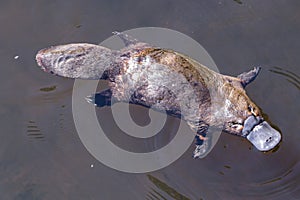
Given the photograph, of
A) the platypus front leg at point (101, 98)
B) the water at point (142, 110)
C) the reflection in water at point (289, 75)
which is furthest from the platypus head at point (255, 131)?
the platypus front leg at point (101, 98)

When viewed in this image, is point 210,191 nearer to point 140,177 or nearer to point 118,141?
point 140,177

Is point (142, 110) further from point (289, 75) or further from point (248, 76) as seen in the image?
point (289, 75)

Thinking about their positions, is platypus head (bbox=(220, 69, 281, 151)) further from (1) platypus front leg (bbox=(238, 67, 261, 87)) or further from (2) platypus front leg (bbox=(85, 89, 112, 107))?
(2) platypus front leg (bbox=(85, 89, 112, 107))

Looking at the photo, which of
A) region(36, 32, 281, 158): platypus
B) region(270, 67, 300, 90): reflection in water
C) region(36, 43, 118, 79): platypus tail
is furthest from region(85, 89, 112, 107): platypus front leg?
region(270, 67, 300, 90): reflection in water

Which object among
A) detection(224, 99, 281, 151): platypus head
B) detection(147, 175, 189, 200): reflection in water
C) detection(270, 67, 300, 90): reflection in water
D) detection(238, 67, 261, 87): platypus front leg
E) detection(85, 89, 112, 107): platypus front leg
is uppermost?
detection(270, 67, 300, 90): reflection in water

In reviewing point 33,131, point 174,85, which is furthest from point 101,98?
point 174,85

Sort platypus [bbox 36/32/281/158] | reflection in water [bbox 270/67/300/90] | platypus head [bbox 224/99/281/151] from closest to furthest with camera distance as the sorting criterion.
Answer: platypus [bbox 36/32/281/158] → platypus head [bbox 224/99/281/151] → reflection in water [bbox 270/67/300/90]

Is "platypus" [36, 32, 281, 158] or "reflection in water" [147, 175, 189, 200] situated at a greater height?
"platypus" [36, 32, 281, 158]

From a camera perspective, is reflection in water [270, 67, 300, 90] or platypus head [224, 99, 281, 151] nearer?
platypus head [224, 99, 281, 151]

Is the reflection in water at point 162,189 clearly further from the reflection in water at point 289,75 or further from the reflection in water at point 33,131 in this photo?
the reflection in water at point 289,75
